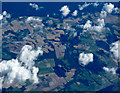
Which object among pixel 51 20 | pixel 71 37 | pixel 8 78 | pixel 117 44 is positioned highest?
pixel 51 20

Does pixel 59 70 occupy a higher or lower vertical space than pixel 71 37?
lower

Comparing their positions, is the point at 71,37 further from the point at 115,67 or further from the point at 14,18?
the point at 14,18

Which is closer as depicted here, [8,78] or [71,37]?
[8,78]

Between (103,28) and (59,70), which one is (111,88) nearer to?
(59,70)

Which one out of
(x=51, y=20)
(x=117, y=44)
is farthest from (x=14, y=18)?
(x=117, y=44)

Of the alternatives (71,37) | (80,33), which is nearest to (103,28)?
(80,33)

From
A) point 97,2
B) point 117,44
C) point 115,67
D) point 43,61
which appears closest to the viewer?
point 115,67

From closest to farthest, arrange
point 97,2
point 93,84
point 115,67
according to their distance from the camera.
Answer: point 93,84, point 115,67, point 97,2
